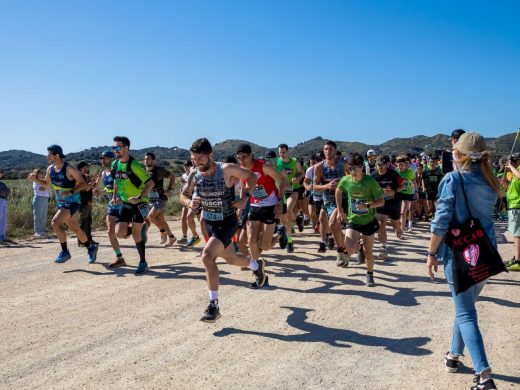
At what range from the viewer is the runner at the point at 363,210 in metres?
7.18

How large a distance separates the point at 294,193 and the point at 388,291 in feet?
14.8

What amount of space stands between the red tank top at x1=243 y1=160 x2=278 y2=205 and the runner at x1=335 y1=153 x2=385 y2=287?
1335 mm

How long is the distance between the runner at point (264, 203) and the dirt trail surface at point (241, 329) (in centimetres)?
71

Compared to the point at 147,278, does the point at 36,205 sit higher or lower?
higher

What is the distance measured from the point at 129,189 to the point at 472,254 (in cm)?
619

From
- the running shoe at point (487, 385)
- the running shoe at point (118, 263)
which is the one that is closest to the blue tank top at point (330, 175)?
the running shoe at point (118, 263)

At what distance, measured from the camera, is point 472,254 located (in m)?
3.80

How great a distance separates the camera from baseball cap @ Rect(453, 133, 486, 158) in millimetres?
3869

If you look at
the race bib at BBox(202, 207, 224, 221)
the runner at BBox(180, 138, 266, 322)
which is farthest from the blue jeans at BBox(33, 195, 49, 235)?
the race bib at BBox(202, 207, 224, 221)

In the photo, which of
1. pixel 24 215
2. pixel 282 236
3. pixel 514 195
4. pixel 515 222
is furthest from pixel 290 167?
Result: pixel 24 215

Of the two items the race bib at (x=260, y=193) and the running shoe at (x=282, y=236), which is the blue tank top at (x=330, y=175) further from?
the race bib at (x=260, y=193)

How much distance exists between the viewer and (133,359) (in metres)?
4.50

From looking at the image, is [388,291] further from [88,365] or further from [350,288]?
[88,365]

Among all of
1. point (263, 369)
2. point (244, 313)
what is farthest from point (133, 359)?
point (244, 313)
